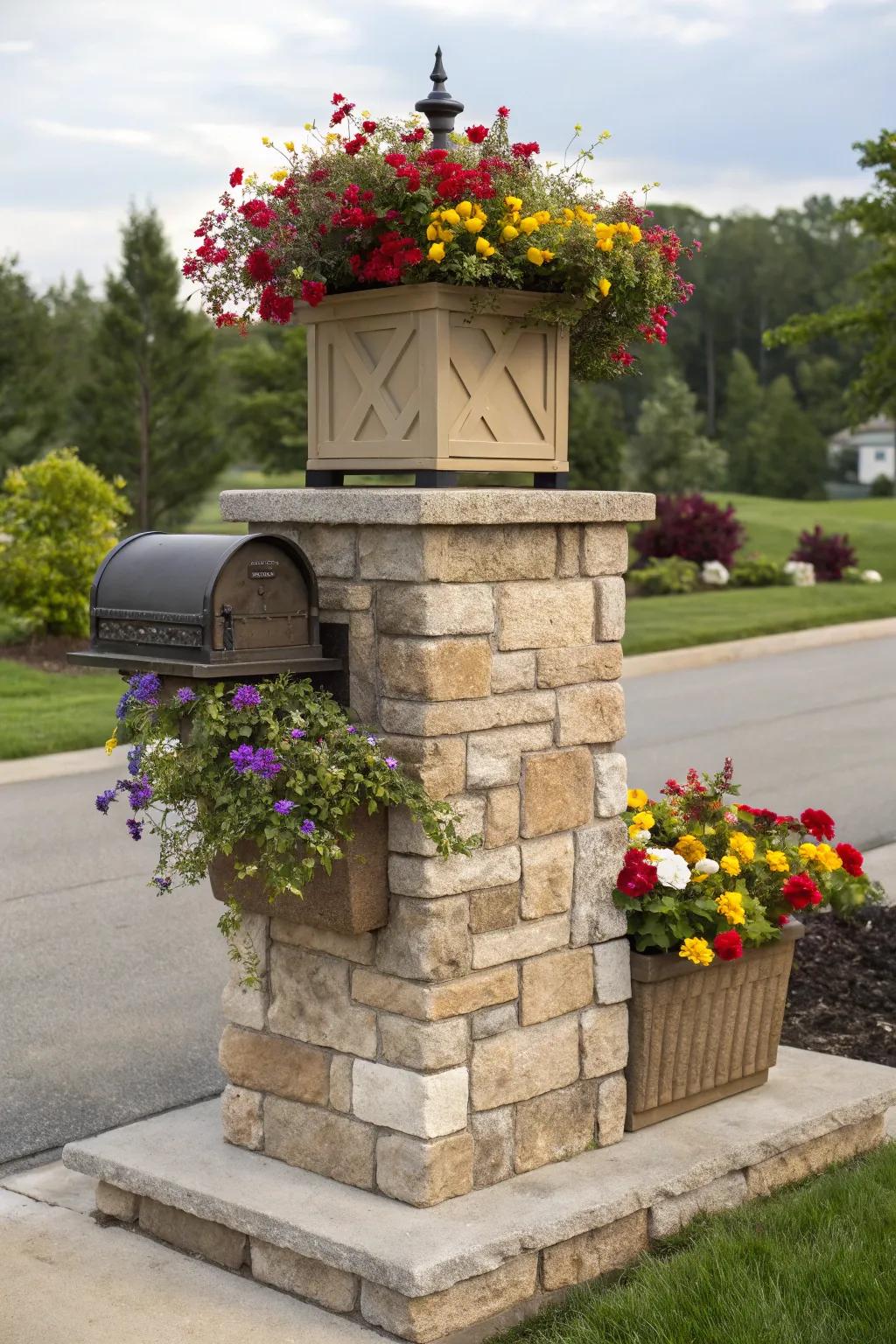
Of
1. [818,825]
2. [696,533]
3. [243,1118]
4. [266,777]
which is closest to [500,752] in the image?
[266,777]

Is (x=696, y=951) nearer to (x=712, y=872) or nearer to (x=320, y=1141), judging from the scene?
(x=712, y=872)

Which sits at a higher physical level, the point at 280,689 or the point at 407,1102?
the point at 280,689

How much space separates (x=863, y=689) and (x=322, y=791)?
1248 centimetres

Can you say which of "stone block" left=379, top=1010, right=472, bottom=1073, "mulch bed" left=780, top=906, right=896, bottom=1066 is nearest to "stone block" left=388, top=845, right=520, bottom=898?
"stone block" left=379, top=1010, right=472, bottom=1073

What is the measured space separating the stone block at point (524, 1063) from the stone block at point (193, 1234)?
0.74m

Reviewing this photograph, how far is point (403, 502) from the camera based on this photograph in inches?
157

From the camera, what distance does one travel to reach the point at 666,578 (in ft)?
79.9

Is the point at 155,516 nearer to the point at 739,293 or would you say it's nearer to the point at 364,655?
the point at 364,655

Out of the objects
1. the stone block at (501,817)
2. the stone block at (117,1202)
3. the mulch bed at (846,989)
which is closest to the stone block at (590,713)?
the stone block at (501,817)

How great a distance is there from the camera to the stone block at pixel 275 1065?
14.3 ft

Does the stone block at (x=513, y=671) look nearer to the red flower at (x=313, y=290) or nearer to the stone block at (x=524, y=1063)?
the stone block at (x=524, y=1063)

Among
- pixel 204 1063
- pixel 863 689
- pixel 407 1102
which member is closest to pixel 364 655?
pixel 407 1102

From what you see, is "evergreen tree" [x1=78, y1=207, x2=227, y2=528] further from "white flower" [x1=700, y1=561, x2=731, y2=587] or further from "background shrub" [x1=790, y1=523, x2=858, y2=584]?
"background shrub" [x1=790, y1=523, x2=858, y2=584]

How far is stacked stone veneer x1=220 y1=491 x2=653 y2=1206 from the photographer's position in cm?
407
